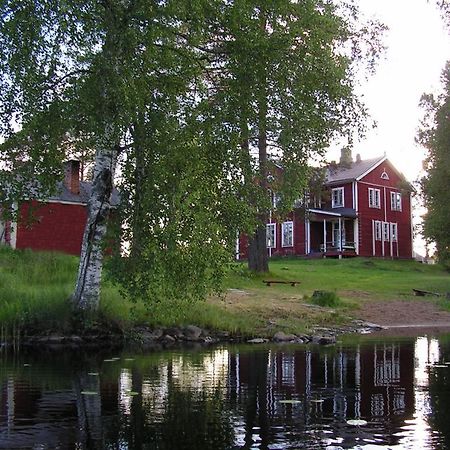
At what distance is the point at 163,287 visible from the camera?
45.8ft

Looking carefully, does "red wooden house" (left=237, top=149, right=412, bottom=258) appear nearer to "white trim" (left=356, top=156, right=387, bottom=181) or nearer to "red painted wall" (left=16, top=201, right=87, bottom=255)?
"white trim" (left=356, top=156, right=387, bottom=181)

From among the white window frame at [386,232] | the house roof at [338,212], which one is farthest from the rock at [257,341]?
the white window frame at [386,232]

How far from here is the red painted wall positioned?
123 ft

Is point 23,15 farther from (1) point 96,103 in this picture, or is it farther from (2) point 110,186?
(2) point 110,186

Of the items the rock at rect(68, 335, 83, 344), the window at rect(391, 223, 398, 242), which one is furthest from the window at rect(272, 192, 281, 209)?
the window at rect(391, 223, 398, 242)

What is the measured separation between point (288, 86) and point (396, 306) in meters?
14.1

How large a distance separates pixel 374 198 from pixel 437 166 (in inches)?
948

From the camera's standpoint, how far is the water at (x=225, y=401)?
601 centimetres

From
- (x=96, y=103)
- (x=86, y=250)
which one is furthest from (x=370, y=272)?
(x=96, y=103)

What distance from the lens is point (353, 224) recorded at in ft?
189

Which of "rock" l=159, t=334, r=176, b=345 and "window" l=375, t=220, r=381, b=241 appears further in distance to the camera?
"window" l=375, t=220, r=381, b=241

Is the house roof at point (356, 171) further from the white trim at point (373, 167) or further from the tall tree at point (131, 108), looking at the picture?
the tall tree at point (131, 108)

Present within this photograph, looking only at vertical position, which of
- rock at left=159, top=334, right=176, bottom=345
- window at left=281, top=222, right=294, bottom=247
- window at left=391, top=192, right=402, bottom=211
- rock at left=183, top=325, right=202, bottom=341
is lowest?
rock at left=159, top=334, right=176, bottom=345

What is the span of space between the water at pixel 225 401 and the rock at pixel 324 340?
320 cm
